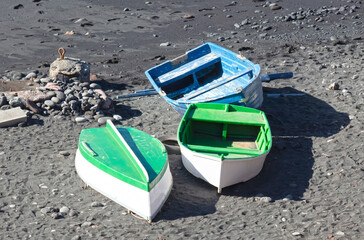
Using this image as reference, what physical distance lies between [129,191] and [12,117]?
343 centimetres

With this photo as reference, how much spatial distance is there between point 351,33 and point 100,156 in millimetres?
9070

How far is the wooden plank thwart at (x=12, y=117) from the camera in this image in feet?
32.5

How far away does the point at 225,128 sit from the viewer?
9141 mm

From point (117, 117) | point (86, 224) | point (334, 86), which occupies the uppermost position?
point (86, 224)

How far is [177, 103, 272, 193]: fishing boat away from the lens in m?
7.99

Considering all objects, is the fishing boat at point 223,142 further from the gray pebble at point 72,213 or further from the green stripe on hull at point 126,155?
the gray pebble at point 72,213

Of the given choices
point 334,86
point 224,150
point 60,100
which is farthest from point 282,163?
point 60,100

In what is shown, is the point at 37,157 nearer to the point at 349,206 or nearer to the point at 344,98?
the point at 349,206

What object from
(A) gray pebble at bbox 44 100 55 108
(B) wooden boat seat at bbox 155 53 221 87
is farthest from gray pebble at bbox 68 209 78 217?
(B) wooden boat seat at bbox 155 53 221 87

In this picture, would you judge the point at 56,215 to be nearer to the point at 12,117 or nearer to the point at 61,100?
the point at 12,117

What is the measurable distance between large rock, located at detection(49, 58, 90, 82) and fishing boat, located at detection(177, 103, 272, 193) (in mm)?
3112

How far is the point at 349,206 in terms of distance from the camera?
7617 mm

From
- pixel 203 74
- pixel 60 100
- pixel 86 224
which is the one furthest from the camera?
pixel 203 74

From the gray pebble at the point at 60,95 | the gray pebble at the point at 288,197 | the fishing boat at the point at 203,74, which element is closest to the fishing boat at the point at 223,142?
the gray pebble at the point at 288,197
